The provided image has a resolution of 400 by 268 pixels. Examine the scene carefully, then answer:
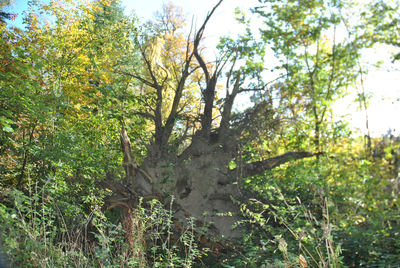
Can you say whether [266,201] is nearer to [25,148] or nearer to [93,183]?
[93,183]

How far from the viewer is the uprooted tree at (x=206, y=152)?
17.4 ft

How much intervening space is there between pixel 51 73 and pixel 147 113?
192 centimetres

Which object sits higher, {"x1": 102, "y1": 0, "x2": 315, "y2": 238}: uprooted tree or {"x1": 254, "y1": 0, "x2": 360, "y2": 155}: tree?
{"x1": 254, "y1": 0, "x2": 360, "y2": 155}: tree

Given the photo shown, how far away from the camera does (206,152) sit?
18.6ft

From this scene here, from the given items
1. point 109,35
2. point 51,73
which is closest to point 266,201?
point 51,73

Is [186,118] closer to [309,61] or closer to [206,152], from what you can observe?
[206,152]

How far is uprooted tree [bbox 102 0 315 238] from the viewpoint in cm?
532

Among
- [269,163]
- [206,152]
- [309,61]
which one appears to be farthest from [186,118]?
[309,61]

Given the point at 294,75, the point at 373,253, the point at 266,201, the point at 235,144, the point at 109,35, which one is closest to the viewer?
the point at 373,253

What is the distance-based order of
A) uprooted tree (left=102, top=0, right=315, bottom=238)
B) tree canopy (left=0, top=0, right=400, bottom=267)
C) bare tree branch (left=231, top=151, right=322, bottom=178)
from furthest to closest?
1. bare tree branch (left=231, top=151, right=322, bottom=178)
2. uprooted tree (left=102, top=0, right=315, bottom=238)
3. tree canopy (left=0, top=0, right=400, bottom=267)

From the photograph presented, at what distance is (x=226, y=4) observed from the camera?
6.63m

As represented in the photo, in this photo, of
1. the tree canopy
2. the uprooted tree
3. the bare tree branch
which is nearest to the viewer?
the tree canopy

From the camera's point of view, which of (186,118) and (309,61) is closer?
(186,118)

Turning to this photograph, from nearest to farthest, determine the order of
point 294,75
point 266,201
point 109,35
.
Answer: point 266,201 → point 294,75 → point 109,35
